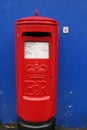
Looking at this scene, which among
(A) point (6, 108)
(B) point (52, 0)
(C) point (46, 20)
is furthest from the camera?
(A) point (6, 108)

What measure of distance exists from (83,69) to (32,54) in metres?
1.09

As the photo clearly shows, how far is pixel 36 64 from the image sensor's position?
110 inches

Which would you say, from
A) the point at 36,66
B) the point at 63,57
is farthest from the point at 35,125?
the point at 63,57

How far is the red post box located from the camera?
273 cm

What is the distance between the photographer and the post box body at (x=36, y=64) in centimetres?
273

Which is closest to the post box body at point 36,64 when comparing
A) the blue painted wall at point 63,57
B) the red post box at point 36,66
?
the red post box at point 36,66

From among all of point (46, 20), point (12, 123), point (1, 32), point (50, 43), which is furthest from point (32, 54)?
point (12, 123)

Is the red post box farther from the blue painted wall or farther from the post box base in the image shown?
the blue painted wall

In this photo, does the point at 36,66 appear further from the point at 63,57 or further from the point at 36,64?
the point at 63,57

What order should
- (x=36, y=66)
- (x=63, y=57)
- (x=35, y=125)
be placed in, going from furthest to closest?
(x=63, y=57)
(x=35, y=125)
(x=36, y=66)

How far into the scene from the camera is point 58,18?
11.2ft

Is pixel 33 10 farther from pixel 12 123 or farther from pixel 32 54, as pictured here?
pixel 12 123

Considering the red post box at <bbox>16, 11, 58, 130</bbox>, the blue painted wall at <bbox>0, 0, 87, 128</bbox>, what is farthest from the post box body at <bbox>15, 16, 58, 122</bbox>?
the blue painted wall at <bbox>0, 0, 87, 128</bbox>

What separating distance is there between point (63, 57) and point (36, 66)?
838 millimetres
